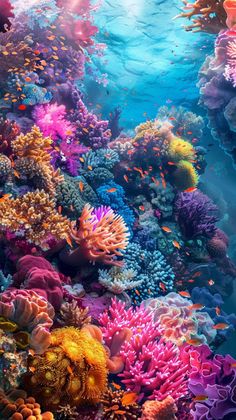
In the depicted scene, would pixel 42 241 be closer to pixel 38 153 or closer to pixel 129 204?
pixel 38 153

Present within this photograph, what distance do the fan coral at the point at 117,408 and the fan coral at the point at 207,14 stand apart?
273 inches

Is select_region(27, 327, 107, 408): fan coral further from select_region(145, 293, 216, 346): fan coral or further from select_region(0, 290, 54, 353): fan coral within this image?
select_region(145, 293, 216, 346): fan coral

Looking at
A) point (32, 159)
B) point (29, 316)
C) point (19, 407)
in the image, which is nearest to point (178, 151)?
point (32, 159)

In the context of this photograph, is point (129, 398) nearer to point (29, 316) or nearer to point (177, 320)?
point (29, 316)

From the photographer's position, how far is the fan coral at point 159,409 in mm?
3828

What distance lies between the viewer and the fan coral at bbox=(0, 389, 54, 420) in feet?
9.23

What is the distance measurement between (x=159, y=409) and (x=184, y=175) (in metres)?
6.90

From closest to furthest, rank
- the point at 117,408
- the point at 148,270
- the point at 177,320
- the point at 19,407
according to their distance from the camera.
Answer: the point at 19,407
the point at 117,408
the point at 177,320
the point at 148,270

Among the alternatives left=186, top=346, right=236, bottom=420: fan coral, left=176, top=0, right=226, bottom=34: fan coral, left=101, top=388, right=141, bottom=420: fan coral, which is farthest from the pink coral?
left=176, top=0, right=226, bottom=34: fan coral

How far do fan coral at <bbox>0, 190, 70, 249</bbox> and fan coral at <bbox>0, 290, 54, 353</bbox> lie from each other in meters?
1.32

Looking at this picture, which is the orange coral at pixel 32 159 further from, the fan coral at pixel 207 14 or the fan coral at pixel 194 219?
the fan coral at pixel 194 219

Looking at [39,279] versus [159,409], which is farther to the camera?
[39,279]

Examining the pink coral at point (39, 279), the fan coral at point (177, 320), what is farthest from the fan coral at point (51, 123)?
the fan coral at point (177, 320)

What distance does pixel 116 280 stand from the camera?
17.8 ft
